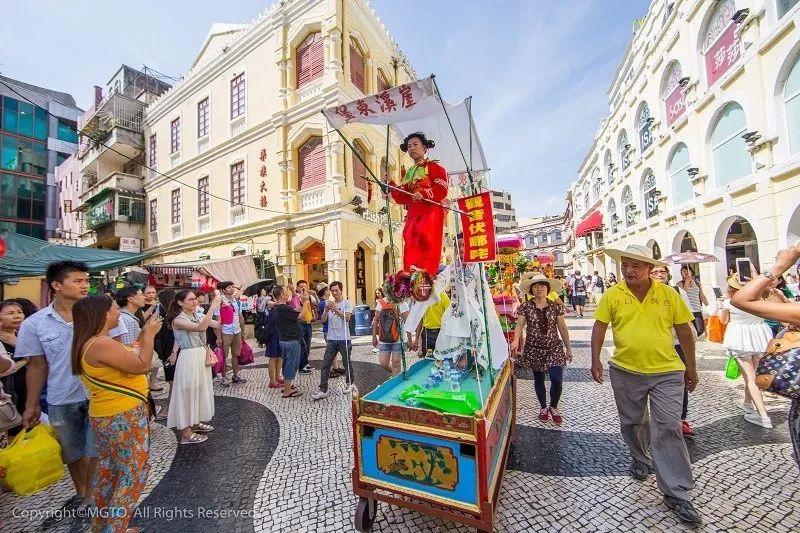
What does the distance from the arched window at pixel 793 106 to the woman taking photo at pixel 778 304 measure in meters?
8.05

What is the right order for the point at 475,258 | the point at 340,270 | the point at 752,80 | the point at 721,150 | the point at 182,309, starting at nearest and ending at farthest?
the point at 475,258 → the point at 182,309 → the point at 752,80 → the point at 721,150 → the point at 340,270

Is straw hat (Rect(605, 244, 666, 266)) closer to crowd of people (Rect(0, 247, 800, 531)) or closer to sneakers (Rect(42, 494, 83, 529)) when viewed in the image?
crowd of people (Rect(0, 247, 800, 531))

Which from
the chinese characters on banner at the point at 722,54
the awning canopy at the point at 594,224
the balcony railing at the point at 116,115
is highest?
the balcony railing at the point at 116,115

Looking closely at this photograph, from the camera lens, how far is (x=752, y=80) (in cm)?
762

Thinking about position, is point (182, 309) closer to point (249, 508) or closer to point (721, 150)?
point (249, 508)

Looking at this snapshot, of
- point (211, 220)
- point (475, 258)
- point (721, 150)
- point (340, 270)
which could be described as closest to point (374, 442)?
point (475, 258)

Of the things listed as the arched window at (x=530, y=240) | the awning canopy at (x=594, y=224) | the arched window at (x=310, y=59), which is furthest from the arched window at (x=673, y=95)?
the arched window at (x=530, y=240)

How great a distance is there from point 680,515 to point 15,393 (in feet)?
18.2

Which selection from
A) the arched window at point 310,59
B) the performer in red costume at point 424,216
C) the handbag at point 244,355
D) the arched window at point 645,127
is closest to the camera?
the performer in red costume at point 424,216

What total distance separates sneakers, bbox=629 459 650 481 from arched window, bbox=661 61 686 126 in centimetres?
1267

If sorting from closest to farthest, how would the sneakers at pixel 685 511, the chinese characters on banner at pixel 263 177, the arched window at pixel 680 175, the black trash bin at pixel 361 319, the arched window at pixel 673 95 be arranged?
1. the sneakers at pixel 685 511
2. the black trash bin at pixel 361 319
3. the arched window at pixel 673 95
4. the arched window at pixel 680 175
5. the chinese characters on banner at pixel 263 177

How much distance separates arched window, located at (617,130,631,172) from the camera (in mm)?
16328

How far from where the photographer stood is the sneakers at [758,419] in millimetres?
3492

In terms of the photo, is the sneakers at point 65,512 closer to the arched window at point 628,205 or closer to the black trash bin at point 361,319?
the black trash bin at point 361,319
